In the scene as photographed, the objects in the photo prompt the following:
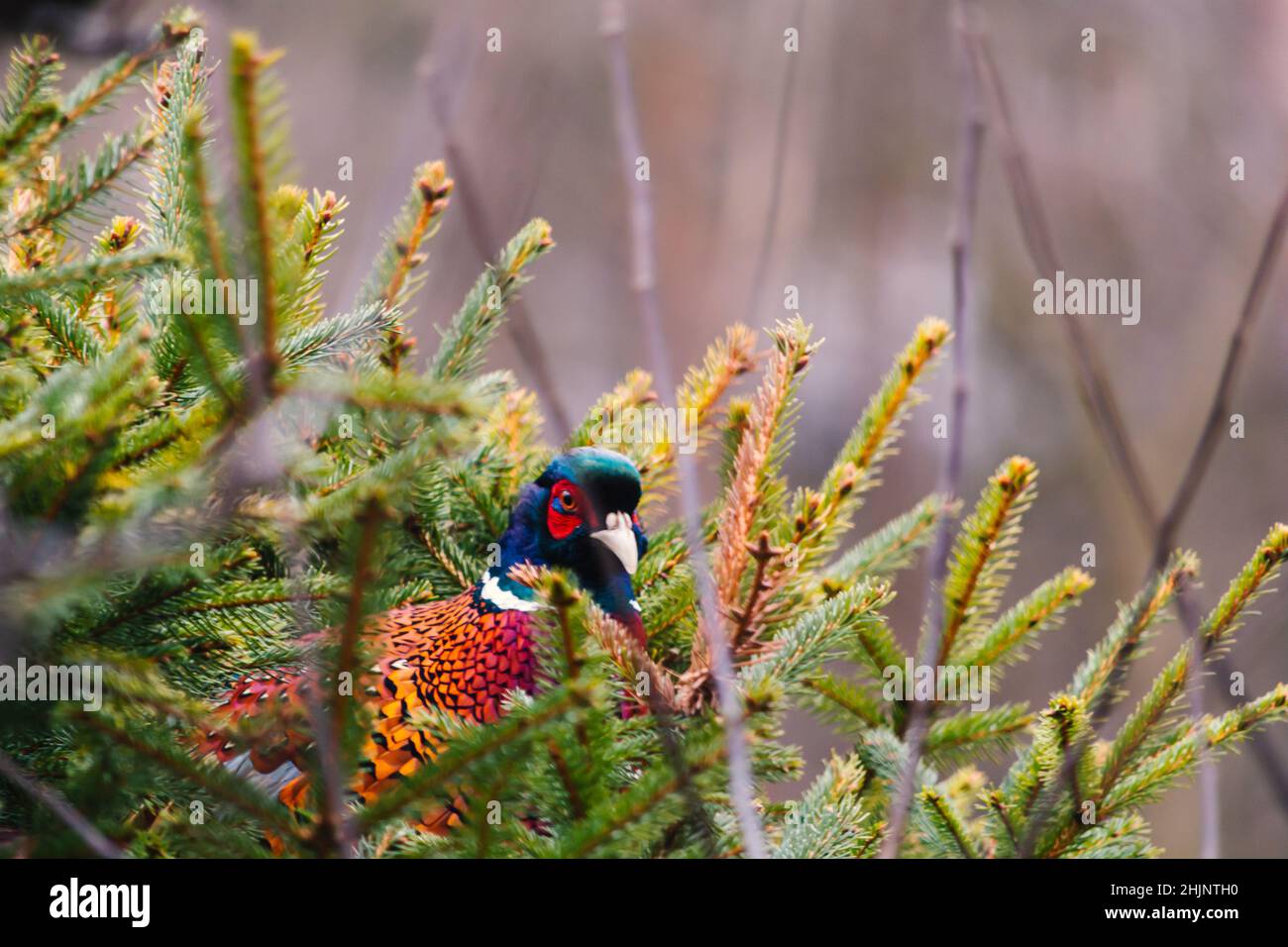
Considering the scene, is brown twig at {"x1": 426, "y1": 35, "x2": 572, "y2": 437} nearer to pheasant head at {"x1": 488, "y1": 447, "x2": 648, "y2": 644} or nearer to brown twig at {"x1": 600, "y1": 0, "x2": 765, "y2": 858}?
brown twig at {"x1": 600, "y1": 0, "x2": 765, "y2": 858}

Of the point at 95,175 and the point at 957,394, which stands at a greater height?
the point at 95,175

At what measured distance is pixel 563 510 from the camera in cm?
157

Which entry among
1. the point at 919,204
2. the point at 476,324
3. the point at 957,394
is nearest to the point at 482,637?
the point at 476,324

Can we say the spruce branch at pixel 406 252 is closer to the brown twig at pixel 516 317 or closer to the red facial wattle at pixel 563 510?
the brown twig at pixel 516 317

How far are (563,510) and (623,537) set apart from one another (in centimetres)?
13

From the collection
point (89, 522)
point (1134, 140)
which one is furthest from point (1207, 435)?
point (1134, 140)

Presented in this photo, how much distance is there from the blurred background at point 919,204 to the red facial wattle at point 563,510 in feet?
10.1

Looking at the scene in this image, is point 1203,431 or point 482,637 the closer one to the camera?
point 1203,431

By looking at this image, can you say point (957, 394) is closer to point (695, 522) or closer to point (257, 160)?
point (695, 522)

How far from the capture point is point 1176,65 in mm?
4992

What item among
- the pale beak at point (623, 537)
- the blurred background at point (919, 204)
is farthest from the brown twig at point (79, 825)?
the blurred background at point (919, 204)

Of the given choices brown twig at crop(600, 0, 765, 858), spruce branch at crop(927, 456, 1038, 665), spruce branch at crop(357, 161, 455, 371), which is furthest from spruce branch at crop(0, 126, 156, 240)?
spruce branch at crop(927, 456, 1038, 665)
